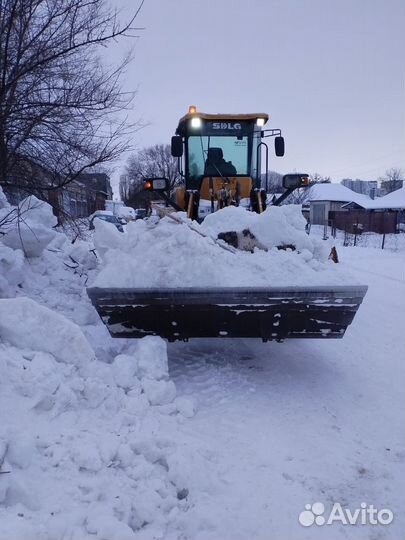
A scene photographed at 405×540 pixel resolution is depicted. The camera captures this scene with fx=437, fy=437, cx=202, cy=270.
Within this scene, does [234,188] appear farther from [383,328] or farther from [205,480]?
[205,480]

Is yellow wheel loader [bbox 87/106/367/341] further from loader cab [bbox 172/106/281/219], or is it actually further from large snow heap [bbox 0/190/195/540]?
loader cab [bbox 172/106/281/219]

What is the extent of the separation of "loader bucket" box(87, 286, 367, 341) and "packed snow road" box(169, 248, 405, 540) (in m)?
0.57

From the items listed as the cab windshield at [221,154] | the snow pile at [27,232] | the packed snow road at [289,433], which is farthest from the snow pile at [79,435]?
the cab windshield at [221,154]

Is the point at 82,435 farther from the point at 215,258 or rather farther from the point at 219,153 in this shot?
the point at 219,153

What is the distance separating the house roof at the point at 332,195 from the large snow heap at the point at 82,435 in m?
54.5

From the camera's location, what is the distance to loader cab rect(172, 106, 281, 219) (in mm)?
6551

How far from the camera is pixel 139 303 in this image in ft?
12.3

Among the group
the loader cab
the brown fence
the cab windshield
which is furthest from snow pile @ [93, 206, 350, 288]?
the brown fence

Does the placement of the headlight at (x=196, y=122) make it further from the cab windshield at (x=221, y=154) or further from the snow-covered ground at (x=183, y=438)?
the snow-covered ground at (x=183, y=438)

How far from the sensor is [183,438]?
9.80 feet

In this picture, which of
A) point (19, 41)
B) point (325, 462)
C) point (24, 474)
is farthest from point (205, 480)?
point (19, 41)

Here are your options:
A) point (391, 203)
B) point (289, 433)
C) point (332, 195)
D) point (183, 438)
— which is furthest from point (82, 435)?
point (332, 195)

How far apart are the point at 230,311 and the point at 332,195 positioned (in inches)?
2213

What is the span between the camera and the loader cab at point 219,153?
6551 millimetres
